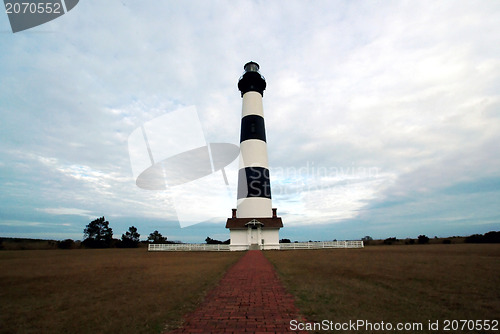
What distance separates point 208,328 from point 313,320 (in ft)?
6.22

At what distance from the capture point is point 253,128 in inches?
1073

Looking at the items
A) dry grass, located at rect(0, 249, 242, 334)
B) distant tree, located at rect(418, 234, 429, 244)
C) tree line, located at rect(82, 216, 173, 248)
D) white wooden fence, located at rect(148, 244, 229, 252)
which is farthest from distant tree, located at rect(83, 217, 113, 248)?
distant tree, located at rect(418, 234, 429, 244)

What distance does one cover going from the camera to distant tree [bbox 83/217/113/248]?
3388 centimetres

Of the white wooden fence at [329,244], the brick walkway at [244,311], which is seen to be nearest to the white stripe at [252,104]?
the white wooden fence at [329,244]

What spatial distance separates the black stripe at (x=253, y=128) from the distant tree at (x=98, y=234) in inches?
978

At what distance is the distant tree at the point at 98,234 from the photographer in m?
33.9

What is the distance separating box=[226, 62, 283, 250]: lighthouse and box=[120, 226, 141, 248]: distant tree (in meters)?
18.8

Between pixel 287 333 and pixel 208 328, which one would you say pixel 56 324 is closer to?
pixel 208 328

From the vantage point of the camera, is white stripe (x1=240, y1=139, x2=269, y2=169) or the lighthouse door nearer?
the lighthouse door

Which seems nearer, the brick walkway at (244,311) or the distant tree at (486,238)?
the brick walkway at (244,311)

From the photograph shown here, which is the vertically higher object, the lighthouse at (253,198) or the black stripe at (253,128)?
the black stripe at (253,128)

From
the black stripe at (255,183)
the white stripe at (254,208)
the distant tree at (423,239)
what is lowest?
the distant tree at (423,239)

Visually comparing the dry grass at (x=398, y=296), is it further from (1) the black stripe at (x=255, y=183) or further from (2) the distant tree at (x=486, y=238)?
(2) the distant tree at (x=486, y=238)

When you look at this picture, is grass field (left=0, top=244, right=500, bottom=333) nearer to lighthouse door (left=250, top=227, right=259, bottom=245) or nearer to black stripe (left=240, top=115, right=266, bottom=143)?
lighthouse door (left=250, top=227, right=259, bottom=245)
